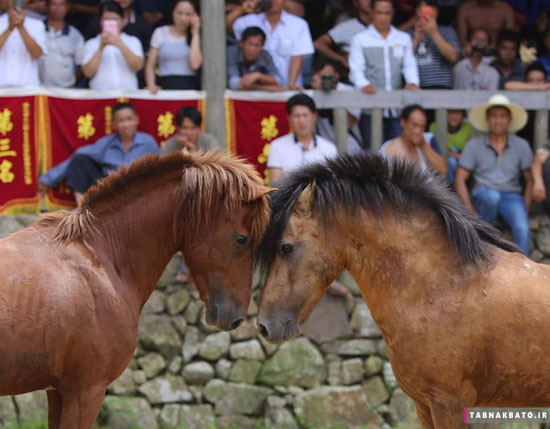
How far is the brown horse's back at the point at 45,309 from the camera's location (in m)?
4.53

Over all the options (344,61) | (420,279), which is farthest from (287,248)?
(344,61)

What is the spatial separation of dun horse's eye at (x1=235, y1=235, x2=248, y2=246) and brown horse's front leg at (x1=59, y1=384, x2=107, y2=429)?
1185 millimetres

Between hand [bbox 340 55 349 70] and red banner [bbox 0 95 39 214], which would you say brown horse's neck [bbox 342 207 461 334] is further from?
hand [bbox 340 55 349 70]

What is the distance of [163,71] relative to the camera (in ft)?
28.9

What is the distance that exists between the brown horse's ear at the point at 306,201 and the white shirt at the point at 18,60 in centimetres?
426

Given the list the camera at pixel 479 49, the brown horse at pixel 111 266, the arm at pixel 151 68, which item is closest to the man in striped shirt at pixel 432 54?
the camera at pixel 479 49

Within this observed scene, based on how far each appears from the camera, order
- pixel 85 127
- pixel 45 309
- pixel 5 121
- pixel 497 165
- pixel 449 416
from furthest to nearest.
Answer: pixel 497 165
pixel 85 127
pixel 5 121
pixel 449 416
pixel 45 309

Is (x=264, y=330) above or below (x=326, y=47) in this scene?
below

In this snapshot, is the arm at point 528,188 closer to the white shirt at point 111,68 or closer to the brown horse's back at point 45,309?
the white shirt at point 111,68

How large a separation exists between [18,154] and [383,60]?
13.0ft

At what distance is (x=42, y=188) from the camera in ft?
26.4

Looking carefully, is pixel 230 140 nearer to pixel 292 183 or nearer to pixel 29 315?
pixel 292 183

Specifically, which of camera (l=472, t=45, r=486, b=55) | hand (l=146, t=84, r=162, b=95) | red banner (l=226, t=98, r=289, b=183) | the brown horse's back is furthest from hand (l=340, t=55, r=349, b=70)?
the brown horse's back

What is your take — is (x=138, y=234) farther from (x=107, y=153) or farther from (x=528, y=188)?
(x=528, y=188)
